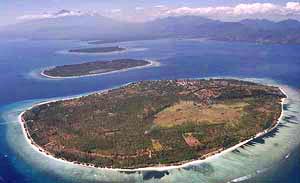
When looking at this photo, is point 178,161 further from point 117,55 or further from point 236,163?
point 117,55

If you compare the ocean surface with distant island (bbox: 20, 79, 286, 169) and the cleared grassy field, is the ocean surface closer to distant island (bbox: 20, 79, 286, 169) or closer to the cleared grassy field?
distant island (bbox: 20, 79, 286, 169)

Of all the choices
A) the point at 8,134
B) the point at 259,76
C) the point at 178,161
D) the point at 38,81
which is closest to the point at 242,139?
the point at 178,161

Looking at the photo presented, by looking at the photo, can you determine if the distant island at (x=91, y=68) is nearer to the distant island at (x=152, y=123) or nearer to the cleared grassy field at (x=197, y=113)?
the distant island at (x=152, y=123)

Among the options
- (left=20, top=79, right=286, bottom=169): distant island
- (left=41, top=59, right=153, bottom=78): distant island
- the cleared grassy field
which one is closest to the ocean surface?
(left=20, top=79, right=286, bottom=169): distant island

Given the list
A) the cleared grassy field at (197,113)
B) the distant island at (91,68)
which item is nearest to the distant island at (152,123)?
the cleared grassy field at (197,113)

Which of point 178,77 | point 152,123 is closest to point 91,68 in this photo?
point 178,77

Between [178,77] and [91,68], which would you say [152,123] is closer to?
[178,77]
